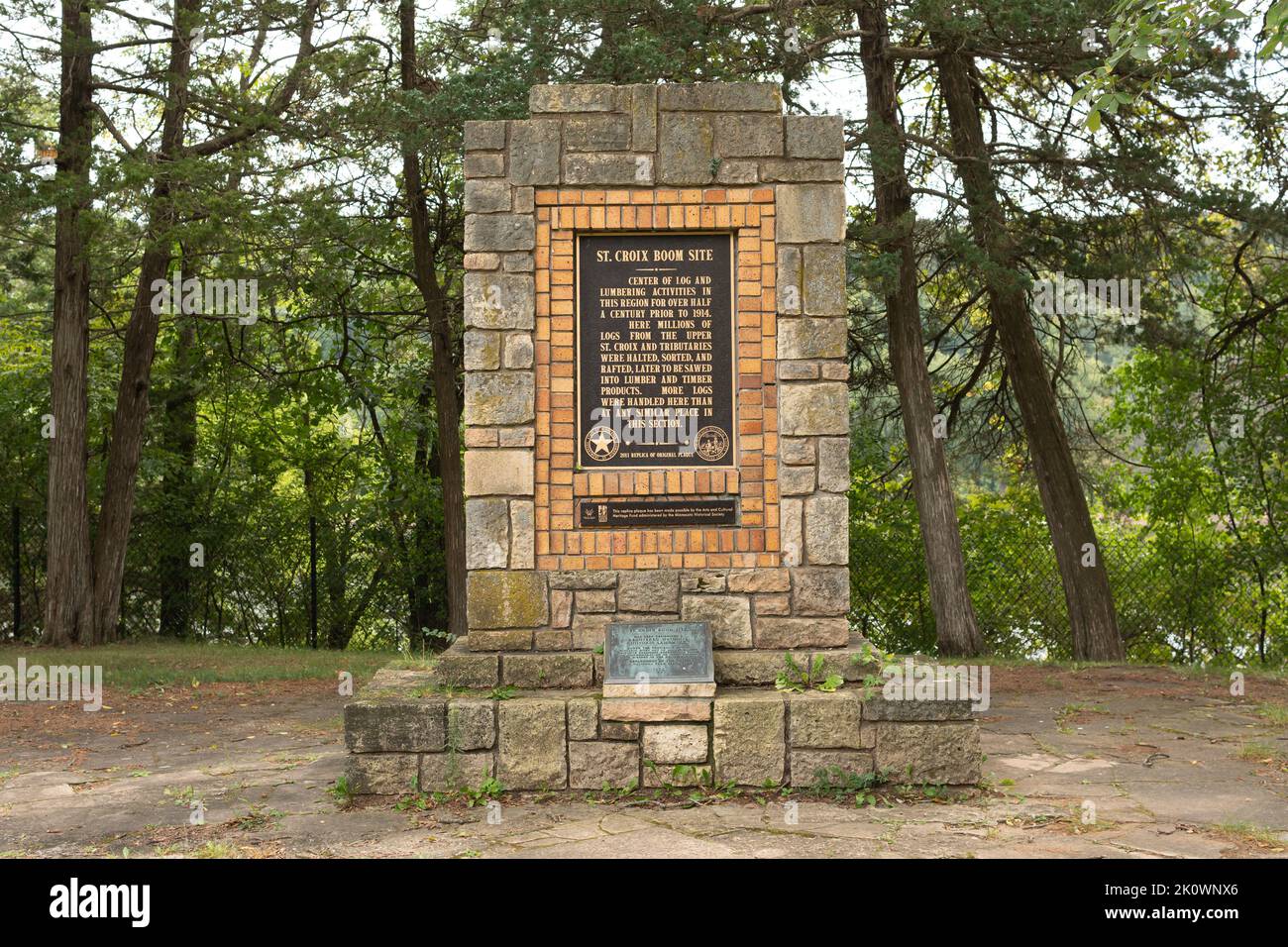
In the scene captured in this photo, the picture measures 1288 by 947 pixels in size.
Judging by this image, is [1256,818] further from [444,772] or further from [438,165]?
[438,165]

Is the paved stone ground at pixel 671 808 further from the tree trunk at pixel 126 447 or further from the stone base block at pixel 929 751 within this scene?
the tree trunk at pixel 126 447

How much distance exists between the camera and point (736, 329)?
19.6ft

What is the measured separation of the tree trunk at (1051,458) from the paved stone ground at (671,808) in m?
4.32

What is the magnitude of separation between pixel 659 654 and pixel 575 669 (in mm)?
429

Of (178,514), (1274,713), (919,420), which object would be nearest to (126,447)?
(178,514)

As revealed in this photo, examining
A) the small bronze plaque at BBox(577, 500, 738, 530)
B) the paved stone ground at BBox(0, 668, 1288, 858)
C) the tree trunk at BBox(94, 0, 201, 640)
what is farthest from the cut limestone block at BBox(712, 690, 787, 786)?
the tree trunk at BBox(94, 0, 201, 640)

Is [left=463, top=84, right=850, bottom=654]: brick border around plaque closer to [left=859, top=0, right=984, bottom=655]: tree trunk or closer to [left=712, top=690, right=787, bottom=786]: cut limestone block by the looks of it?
[left=712, top=690, right=787, bottom=786]: cut limestone block

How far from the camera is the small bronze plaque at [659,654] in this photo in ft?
18.5

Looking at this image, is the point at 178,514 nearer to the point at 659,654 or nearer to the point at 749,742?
the point at 659,654

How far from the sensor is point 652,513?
19.5ft

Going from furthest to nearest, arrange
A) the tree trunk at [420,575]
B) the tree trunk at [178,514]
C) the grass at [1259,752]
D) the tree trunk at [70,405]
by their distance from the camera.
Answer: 1. the tree trunk at [420,575]
2. the tree trunk at [178,514]
3. the tree trunk at [70,405]
4. the grass at [1259,752]

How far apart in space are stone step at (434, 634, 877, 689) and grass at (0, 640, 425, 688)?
3950 mm

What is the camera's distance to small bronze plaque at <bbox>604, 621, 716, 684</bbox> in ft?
18.5

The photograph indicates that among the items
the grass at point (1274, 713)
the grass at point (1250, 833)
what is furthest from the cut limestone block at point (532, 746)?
the grass at point (1274, 713)
